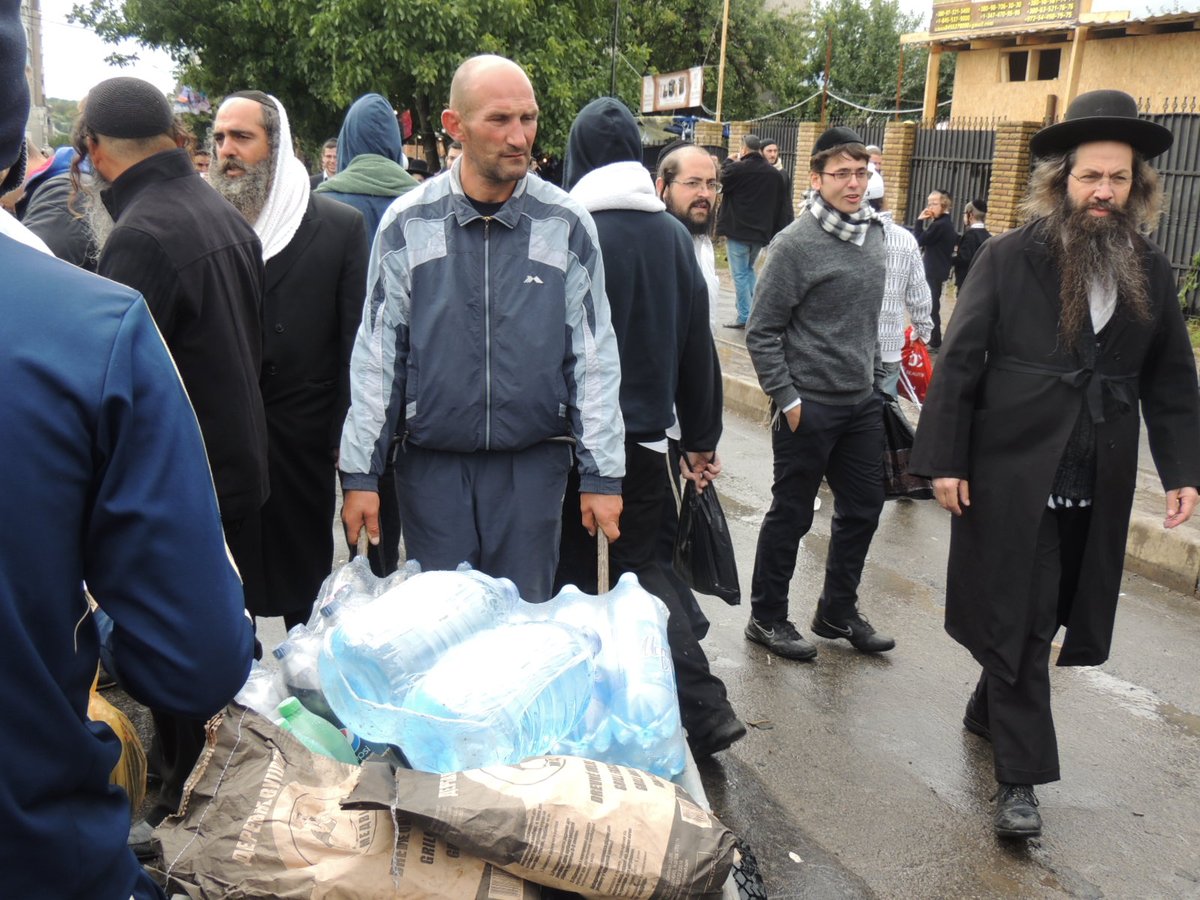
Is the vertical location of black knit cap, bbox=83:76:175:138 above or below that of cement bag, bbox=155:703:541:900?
above

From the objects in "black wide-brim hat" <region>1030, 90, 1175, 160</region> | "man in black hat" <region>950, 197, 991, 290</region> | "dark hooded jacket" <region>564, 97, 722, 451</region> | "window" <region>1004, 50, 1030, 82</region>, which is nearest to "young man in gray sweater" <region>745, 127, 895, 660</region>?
"dark hooded jacket" <region>564, 97, 722, 451</region>

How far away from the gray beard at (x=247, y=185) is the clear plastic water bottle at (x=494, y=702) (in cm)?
221

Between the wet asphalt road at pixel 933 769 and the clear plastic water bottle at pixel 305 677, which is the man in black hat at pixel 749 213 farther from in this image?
the clear plastic water bottle at pixel 305 677

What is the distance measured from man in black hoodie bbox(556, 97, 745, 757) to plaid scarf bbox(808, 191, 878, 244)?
2.90ft

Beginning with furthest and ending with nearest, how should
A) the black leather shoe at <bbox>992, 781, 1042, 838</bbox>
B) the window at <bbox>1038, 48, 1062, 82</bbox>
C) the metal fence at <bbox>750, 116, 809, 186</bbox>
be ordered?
1. the window at <bbox>1038, 48, 1062, 82</bbox>
2. the metal fence at <bbox>750, 116, 809, 186</bbox>
3. the black leather shoe at <bbox>992, 781, 1042, 838</bbox>

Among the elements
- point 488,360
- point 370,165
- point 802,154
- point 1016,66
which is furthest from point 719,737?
point 1016,66

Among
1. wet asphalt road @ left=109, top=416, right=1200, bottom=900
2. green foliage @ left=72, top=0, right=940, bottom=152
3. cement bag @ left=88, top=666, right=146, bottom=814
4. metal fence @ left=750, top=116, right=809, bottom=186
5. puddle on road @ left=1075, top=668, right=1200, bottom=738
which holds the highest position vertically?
green foliage @ left=72, top=0, right=940, bottom=152

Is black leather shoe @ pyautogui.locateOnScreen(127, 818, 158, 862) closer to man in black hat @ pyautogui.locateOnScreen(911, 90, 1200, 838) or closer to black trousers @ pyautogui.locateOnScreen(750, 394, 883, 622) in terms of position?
man in black hat @ pyautogui.locateOnScreen(911, 90, 1200, 838)

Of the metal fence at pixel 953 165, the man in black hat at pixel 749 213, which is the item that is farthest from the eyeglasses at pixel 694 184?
the metal fence at pixel 953 165

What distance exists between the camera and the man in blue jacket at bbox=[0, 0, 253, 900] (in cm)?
127

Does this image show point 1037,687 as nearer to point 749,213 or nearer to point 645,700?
point 645,700

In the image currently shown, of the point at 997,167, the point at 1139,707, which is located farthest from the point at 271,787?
the point at 997,167

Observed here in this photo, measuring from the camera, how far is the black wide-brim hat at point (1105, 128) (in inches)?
140

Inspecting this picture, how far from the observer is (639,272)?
3746 mm
